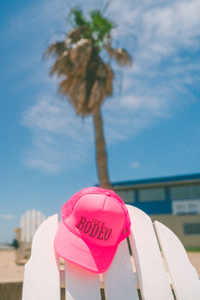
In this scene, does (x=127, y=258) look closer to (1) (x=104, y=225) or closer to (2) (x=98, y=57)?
(1) (x=104, y=225)

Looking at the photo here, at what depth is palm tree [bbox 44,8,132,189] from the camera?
1280 centimetres

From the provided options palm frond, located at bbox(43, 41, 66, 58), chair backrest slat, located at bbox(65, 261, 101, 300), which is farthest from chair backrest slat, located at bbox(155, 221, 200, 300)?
palm frond, located at bbox(43, 41, 66, 58)

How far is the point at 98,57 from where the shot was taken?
13.7 metres

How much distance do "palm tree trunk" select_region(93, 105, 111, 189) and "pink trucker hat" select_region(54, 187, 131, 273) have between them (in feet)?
32.9

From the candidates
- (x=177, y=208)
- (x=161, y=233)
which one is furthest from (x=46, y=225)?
Answer: (x=177, y=208)

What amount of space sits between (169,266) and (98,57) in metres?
13.5

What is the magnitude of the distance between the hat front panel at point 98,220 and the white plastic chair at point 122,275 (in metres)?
0.14

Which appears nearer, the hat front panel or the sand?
the hat front panel

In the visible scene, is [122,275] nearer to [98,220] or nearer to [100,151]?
[98,220]

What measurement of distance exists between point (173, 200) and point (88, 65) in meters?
13.1

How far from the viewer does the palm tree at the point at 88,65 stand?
12.8 m

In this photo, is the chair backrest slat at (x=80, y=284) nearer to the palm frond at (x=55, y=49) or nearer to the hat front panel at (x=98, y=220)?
the hat front panel at (x=98, y=220)

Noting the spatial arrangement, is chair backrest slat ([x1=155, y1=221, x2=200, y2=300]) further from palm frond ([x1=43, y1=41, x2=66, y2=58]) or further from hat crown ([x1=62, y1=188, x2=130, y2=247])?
palm frond ([x1=43, y1=41, x2=66, y2=58])

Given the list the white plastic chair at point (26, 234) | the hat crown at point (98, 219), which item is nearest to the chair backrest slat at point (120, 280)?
the hat crown at point (98, 219)
